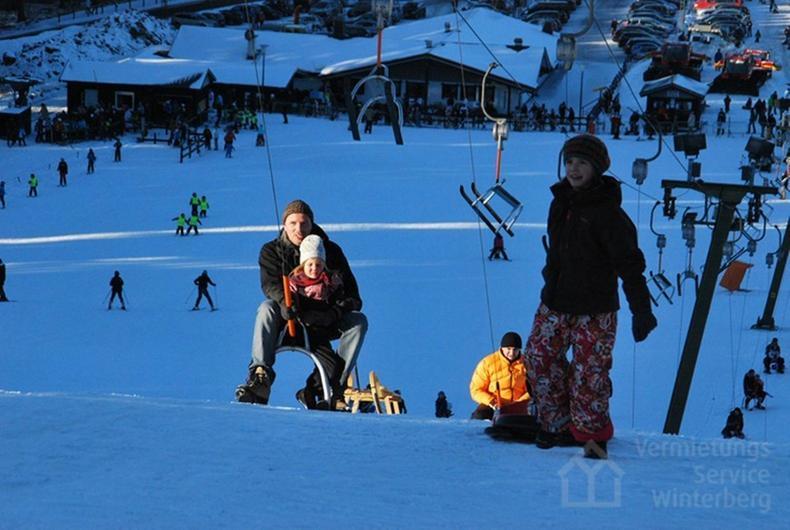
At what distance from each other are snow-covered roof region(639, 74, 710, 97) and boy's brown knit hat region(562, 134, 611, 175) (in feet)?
148

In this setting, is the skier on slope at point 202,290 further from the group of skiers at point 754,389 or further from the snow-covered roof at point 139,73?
the snow-covered roof at point 139,73

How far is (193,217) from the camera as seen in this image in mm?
31047

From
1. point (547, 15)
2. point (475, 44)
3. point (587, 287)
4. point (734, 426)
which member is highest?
point (547, 15)

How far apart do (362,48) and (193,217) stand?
27760 mm

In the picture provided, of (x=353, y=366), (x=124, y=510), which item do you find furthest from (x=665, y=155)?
(x=124, y=510)

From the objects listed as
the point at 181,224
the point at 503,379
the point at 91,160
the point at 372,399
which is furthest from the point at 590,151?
the point at 91,160

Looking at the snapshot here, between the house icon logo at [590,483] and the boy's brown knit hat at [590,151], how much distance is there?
1078 mm

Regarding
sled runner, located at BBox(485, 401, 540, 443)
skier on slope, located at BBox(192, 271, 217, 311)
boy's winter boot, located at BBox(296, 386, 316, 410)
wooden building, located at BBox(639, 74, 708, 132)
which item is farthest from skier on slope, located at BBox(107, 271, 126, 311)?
wooden building, located at BBox(639, 74, 708, 132)

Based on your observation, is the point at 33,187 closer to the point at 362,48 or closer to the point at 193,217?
the point at 193,217

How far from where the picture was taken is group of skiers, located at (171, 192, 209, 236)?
30906mm

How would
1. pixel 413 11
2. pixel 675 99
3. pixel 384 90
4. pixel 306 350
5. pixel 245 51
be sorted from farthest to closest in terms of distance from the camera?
1. pixel 413 11
2. pixel 245 51
3. pixel 675 99
4. pixel 384 90
5. pixel 306 350

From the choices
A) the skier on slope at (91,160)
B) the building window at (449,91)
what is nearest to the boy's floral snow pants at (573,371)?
the skier on slope at (91,160)

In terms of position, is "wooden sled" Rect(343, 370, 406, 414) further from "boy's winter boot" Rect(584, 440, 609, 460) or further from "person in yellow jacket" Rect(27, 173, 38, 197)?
"person in yellow jacket" Rect(27, 173, 38, 197)

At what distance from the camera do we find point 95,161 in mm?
40906
